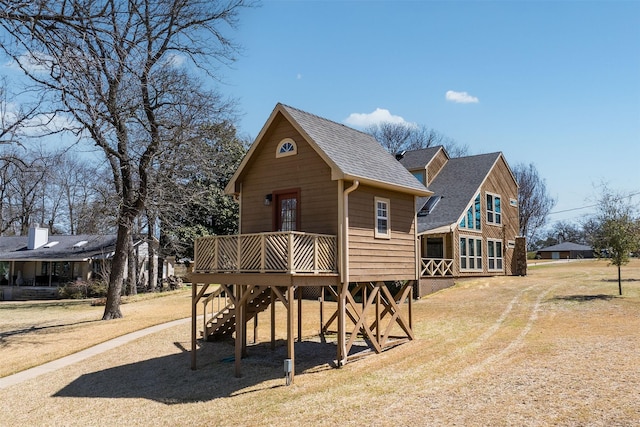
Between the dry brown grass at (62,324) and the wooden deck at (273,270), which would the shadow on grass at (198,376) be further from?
the dry brown grass at (62,324)

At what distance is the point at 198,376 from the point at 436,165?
26.9 meters

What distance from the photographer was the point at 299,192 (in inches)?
653

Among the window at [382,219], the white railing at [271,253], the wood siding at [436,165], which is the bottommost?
the white railing at [271,253]

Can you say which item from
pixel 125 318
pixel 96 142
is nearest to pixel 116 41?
pixel 96 142

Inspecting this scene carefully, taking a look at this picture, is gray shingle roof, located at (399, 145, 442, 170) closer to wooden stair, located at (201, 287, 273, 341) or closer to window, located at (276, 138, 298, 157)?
wooden stair, located at (201, 287, 273, 341)

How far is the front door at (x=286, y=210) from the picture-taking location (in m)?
16.7

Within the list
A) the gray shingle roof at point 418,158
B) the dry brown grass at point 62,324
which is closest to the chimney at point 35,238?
the dry brown grass at point 62,324

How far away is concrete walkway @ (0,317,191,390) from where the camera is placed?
16016 mm

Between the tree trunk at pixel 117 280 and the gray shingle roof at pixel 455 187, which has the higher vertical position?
the gray shingle roof at pixel 455 187

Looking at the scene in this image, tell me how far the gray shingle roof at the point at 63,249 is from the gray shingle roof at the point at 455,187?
26731mm

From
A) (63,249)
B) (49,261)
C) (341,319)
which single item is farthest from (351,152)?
(49,261)

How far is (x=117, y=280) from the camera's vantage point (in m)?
27.2

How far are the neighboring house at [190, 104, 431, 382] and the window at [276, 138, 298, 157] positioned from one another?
32mm

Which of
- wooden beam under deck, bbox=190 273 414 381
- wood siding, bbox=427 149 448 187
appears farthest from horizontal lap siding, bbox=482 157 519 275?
wooden beam under deck, bbox=190 273 414 381
